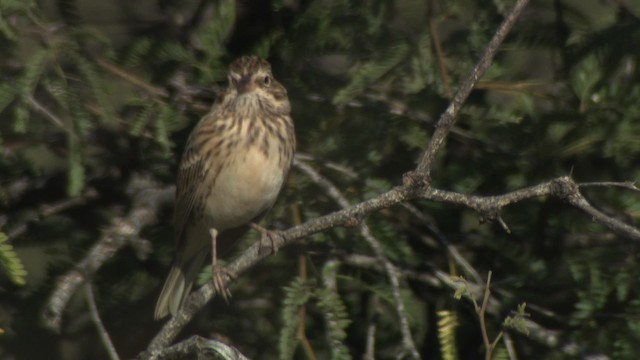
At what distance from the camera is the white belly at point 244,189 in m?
4.64

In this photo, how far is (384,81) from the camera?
14.0 ft

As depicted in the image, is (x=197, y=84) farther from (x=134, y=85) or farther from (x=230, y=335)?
(x=230, y=335)

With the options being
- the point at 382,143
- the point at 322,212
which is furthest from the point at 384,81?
the point at 322,212

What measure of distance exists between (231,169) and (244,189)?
0.18m

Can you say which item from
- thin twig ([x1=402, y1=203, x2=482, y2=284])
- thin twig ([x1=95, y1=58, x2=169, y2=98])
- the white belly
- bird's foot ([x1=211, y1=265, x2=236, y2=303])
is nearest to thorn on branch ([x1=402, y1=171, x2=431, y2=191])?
bird's foot ([x1=211, y1=265, x2=236, y2=303])

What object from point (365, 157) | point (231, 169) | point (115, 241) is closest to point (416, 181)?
point (365, 157)

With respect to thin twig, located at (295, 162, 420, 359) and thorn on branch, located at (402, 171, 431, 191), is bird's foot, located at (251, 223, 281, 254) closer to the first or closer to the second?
thin twig, located at (295, 162, 420, 359)

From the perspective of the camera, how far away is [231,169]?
4.93 metres

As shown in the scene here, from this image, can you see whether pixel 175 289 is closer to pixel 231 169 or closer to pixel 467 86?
pixel 231 169

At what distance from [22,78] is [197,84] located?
36.5 inches

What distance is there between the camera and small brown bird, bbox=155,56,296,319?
4.61m

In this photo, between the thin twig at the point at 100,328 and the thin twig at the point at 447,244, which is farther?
the thin twig at the point at 447,244

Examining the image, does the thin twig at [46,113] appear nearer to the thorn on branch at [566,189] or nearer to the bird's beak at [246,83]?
the bird's beak at [246,83]

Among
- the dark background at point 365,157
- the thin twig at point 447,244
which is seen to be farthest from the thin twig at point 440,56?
the thin twig at point 447,244
